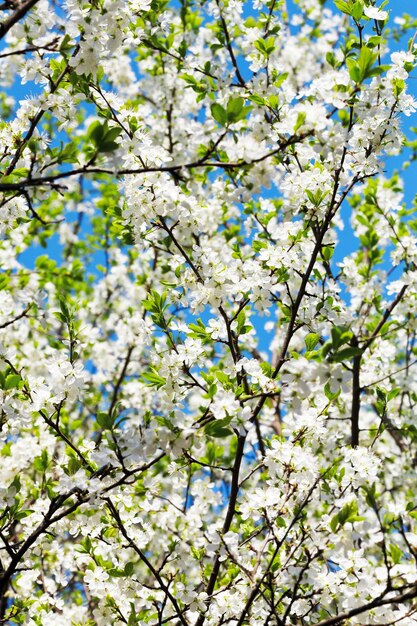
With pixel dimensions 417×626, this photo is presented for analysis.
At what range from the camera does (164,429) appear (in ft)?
7.74

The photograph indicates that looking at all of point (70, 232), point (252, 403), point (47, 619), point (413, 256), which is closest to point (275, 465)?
point (252, 403)

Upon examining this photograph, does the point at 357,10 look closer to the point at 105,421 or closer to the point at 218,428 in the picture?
the point at 218,428

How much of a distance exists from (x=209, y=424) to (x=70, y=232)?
8.37 m

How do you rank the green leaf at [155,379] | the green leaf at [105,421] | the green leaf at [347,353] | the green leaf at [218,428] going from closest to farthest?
the green leaf at [347,353]
the green leaf at [218,428]
the green leaf at [105,421]
the green leaf at [155,379]

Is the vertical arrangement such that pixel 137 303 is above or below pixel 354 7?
above

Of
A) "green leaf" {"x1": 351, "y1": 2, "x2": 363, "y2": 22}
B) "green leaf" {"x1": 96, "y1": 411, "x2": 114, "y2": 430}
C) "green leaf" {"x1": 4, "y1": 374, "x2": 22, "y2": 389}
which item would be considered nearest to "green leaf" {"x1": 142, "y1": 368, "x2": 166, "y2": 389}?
"green leaf" {"x1": 96, "y1": 411, "x2": 114, "y2": 430}

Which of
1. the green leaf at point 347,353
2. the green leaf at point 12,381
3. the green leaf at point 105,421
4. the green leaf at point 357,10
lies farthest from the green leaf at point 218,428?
the green leaf at point 357,10

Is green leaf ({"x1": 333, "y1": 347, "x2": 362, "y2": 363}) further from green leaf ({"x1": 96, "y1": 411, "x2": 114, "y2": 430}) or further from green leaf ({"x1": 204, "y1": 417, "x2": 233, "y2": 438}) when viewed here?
green leaf ({"x1": 96, "y1": 411, "x2": 114, "y2": 430})

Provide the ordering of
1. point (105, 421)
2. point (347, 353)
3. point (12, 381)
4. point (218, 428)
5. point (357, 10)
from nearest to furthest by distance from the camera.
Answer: point (347, 353), point (218, 428), point (105, 421), point (12, 381), point (357, 10)

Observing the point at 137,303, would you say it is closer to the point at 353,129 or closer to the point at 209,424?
the point at 353,129

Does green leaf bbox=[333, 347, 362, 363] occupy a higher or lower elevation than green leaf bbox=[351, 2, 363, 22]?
lower

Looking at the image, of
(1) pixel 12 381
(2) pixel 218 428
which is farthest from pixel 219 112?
(1) pixel 12 381

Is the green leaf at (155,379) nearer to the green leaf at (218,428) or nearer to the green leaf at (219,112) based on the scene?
the green leaf at (218,428)

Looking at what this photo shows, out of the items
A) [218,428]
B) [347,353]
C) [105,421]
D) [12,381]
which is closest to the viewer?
[347,353]
